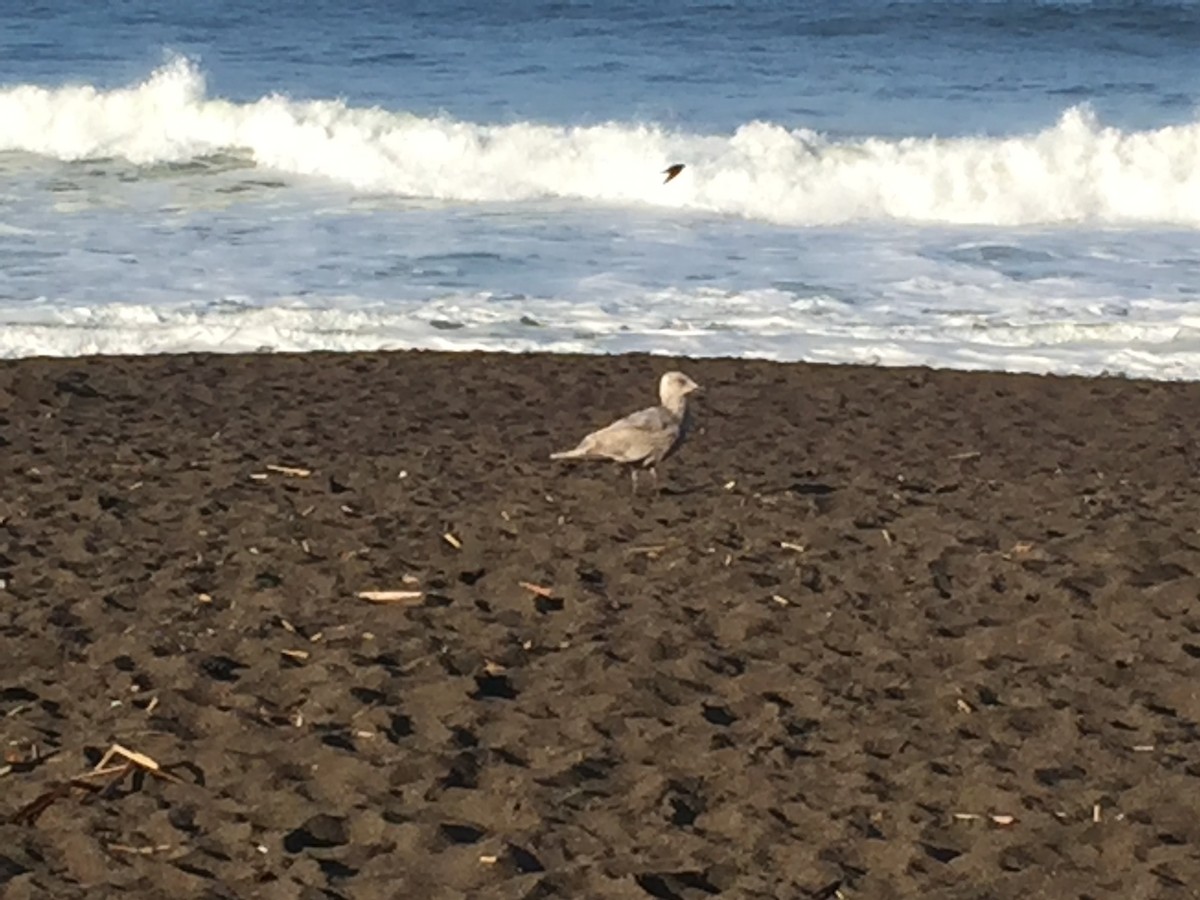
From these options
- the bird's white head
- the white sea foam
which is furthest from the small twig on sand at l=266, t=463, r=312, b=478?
the white sea foam

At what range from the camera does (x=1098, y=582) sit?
7.15 m

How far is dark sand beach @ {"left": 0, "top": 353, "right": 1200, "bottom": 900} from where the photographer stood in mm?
4938

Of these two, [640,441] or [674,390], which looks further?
[674,390]

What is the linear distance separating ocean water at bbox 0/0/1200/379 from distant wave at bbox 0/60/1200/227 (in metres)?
0.06

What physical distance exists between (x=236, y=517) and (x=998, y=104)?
19.4 m

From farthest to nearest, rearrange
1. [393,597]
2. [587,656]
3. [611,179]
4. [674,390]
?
[611,179] < [674,390] < [393,597] < [587,656]

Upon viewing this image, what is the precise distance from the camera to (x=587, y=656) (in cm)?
628

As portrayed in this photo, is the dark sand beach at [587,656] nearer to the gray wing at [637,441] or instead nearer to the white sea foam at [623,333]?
the gray wing at [637,441]

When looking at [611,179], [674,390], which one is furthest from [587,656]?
[611,179]

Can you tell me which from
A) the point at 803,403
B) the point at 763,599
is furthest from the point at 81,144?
the point at 763,599

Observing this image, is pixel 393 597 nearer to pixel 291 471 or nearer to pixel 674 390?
pixel 291 471

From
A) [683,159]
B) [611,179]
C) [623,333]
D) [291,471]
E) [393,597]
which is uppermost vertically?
[393,597]

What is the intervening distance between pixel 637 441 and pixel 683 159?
44.0 ft

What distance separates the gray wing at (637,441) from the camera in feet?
27.9
